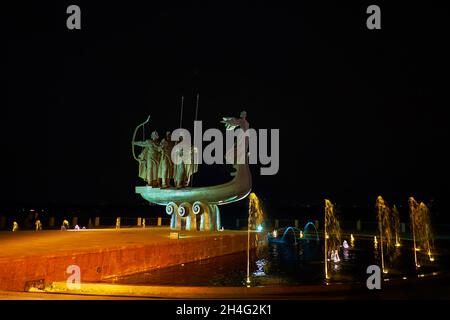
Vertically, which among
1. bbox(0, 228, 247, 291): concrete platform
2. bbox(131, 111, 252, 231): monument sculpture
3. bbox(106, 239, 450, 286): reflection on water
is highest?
bbox(131, 111, 252, 231): monument sculpture

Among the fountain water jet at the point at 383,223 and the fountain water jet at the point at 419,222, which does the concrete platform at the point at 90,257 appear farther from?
the fountain water jet at the point at 419,222

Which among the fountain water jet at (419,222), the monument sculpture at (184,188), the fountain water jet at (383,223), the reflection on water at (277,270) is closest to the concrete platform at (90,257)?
the reflection on water at (277,270)

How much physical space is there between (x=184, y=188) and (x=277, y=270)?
8396 millimetres

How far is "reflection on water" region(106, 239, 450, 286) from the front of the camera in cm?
988

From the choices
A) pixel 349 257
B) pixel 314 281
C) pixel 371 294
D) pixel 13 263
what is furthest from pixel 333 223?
pixel 13 263

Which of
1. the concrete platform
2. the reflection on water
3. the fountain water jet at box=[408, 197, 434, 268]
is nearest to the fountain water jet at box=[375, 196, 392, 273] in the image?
the fountain water jet at box=[408, 197, 434, 268]

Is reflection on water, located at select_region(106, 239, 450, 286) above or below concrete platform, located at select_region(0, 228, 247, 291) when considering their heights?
below

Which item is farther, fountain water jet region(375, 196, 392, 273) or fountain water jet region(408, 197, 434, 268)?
fountain water jet region(375, 196, 392, 273)

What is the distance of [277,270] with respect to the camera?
11750mm

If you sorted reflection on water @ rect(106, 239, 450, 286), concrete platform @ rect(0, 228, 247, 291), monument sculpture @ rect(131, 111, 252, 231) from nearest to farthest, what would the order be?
concrete platform @ rect(0, 228, 247, 291) < reflection on water @ rect(106, 239, 450, 286) < monument sculpture @ rect(131, 111, 252, 231)

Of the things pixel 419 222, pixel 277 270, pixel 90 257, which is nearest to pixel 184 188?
pixel 277 270

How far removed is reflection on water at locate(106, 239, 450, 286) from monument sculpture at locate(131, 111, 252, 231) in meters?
3.06

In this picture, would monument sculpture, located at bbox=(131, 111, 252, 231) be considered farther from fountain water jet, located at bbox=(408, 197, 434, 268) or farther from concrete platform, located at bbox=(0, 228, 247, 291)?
fountain water jet, located at bbox=(408, 197, 434, 268)

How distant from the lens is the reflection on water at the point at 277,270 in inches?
389
